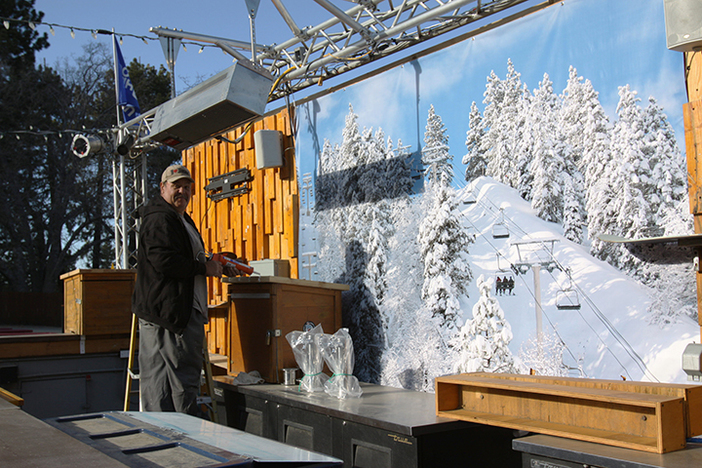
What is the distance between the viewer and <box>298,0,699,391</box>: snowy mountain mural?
3070mm

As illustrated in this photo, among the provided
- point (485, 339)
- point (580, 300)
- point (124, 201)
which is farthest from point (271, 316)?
point (124, 201)

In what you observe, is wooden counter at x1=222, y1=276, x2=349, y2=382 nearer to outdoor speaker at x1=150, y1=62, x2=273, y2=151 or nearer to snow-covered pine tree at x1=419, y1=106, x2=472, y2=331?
snow-covered pine tree at x1=419, y1=106, x2=472, y2=331

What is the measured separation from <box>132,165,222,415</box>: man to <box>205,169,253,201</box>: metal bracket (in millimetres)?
A: 2516

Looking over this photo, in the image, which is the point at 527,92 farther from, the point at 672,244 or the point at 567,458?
the point at 567,458

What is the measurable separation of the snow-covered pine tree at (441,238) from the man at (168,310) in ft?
5.39

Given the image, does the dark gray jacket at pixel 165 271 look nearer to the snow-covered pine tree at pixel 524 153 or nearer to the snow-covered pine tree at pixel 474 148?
the snow-covered pine tree at pixel 474 148

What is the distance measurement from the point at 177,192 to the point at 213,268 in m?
0.57

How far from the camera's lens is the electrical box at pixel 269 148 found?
226 inches

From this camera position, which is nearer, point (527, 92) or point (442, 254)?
point (527, 92)

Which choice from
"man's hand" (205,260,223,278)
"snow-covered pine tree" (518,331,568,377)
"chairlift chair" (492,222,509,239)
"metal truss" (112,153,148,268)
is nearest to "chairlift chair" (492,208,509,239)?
"chairlift chair" (492,222,509,239)

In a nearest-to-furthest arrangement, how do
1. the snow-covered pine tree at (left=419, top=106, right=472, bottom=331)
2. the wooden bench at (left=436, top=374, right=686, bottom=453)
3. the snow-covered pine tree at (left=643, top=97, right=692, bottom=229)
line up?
the wooden bench at (left=436, top=374, right=686, bottom=453) → the snow-covered pine tree at (left=643, top=97, right=692, bottom=229) → the snow-covered pine tree at (left=419, top=106, right=472, bottom=331)

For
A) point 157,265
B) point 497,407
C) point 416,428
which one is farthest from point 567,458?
point 157,265

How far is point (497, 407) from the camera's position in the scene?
2.85 meters

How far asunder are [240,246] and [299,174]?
127 centimetres
